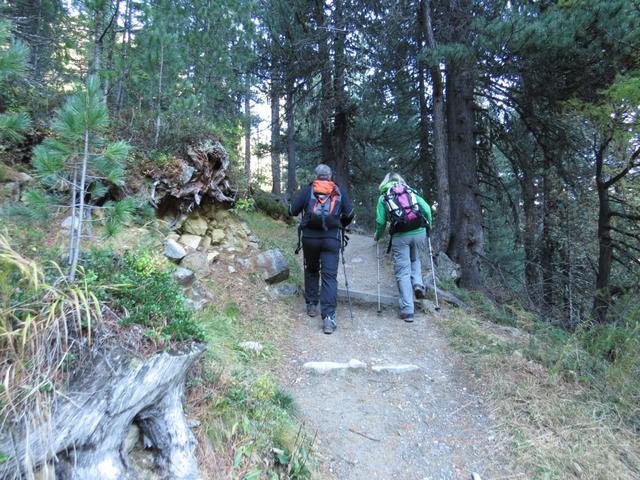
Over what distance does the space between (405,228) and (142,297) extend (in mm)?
4024

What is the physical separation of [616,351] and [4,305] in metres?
5.45

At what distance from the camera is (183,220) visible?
555cm

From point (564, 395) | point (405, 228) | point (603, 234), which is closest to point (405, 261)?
point (405, 228)

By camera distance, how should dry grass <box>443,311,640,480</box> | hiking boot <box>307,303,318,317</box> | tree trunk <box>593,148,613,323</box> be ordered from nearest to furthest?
dry grass <box>443,311,640,480</box>
hiking boot <box>307,303,318,317</box>
tree trunk <box>593,148,613,323</box>

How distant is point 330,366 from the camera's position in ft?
13.3

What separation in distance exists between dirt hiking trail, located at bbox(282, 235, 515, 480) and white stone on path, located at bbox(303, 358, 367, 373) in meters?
0.04

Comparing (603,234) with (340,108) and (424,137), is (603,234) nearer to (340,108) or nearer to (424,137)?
(424,137)

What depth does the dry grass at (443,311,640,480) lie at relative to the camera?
8.65 ft

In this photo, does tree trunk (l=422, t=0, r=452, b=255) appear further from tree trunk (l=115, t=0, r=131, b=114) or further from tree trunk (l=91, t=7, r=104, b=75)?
tree trunk (l=91, t=7, r=104, b=75)

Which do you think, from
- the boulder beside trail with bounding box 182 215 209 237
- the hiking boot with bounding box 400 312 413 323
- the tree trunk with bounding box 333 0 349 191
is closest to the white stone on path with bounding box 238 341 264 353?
the boulder beside trail with bounding box 182 215 209 237

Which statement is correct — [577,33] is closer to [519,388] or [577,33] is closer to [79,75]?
[519,388]

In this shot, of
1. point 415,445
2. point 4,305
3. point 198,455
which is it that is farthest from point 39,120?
point 415,445

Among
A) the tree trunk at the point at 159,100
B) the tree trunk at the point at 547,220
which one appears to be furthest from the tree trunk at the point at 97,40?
the tree trunk at the point at 547,220

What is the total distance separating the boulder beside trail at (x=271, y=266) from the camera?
607cm
